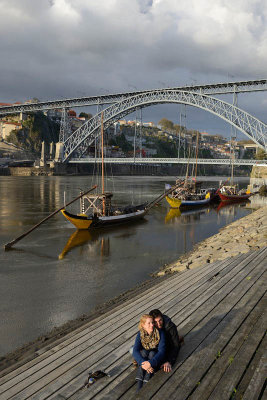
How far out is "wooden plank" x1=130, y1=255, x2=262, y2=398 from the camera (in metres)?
3.54

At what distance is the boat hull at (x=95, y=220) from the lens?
1762 cm

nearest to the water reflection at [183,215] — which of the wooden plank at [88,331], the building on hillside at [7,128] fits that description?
the wooden plank at [88,331]

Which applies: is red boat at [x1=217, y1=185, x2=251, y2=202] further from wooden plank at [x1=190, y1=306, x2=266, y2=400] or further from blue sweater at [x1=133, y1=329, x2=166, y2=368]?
blue sweater at [x1=133, y1=329, x2=166, y2=368]

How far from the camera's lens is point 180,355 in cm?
405

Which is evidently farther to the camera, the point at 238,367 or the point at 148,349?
the point at 148,349

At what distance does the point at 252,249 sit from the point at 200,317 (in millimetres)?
5191

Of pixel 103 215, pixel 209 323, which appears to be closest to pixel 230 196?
pixel 103 215

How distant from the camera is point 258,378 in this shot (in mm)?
3480

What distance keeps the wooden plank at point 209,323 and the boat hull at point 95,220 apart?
11889mm

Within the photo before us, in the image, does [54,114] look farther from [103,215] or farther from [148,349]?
[148,349]

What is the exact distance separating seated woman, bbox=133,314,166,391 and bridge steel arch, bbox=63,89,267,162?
56242 mm

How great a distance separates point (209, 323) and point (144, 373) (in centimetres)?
155

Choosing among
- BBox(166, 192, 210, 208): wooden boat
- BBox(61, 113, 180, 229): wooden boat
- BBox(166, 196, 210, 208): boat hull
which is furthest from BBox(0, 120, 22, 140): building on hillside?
BBox(61, 113, 180, 229): wooden boat

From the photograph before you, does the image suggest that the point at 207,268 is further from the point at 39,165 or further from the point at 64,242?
the point at 39,165
